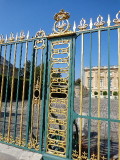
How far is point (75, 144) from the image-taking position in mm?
3207

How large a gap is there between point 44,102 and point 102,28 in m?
1.70

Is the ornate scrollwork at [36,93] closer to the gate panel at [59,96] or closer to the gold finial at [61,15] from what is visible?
the gate panel at [59,96]

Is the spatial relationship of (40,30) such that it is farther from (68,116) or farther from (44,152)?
(44,152)

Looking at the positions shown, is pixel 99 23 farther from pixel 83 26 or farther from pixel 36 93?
pixel 36 93

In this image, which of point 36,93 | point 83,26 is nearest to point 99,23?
point 83,26

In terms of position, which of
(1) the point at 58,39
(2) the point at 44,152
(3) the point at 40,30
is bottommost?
(2) the point at 44,152

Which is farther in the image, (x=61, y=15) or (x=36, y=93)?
(x=36, y=93)

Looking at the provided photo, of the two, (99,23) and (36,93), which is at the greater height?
(99,23)

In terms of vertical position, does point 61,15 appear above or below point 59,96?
above

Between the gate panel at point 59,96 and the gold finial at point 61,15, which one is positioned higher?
the gold finial at point 61,15

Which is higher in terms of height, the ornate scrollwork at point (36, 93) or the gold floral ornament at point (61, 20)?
the gold floral ornament at point (61, 20)

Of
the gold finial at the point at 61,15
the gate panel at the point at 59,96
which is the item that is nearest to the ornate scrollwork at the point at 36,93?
the gate panel at the point at 59,96

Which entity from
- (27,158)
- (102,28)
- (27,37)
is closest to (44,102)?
(27,158)

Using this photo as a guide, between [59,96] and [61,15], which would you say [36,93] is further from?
[61,15]
